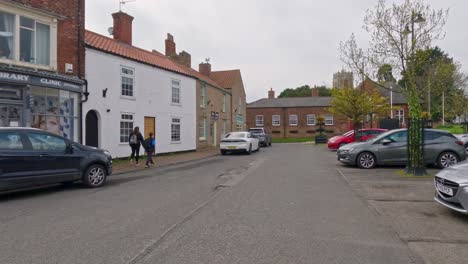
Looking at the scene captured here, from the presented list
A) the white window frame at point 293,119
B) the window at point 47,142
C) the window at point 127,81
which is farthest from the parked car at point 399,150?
the white window frame at point 293,119

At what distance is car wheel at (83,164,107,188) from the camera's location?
923 centimetres

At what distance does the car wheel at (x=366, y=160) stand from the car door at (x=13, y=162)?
10.8 m

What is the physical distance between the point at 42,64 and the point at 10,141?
6.58m

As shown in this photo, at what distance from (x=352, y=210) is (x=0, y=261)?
18.2ft

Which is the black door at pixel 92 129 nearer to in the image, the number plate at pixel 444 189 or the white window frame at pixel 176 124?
the white window frame at pixel 176 124

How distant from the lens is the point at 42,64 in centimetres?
1332

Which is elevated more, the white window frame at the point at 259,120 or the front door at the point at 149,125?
the white window frame at the point at 259,120

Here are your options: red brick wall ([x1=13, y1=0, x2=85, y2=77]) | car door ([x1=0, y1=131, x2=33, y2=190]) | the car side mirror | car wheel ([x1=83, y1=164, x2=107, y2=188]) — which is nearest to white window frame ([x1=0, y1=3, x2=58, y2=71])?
red brick wall ([x1=13, y1=0, x2=85, y2=77])

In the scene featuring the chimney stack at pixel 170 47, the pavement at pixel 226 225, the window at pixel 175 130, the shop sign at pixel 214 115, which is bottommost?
the pavement at pixel 226 225

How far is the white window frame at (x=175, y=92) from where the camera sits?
22.1 metres

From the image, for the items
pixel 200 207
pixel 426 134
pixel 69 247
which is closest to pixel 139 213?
pixel 200 207

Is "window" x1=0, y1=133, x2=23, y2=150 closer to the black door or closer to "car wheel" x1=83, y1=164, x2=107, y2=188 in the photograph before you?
"car wheel" x1=83, y1=164, x2=107, y2=188

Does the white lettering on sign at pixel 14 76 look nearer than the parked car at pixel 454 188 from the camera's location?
No

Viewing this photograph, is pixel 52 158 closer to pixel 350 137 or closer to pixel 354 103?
pixel 350 137
